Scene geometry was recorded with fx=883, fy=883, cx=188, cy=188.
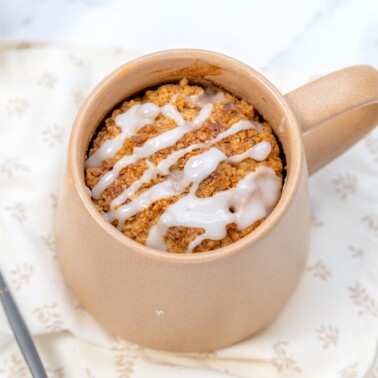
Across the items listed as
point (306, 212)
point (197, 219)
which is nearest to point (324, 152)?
point (306, 212)

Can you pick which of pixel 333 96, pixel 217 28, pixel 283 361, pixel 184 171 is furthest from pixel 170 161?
pixel 217 28

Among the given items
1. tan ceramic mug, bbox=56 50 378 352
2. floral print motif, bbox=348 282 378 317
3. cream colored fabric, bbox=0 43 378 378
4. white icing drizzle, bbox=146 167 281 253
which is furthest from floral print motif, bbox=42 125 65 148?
floral print motif, bbox=348 282 378 317

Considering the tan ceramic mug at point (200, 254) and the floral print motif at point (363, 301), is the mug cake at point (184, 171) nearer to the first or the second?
the tan ceramic mug at point (200, 254)

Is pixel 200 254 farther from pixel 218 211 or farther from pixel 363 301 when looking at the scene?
pixel 363 301

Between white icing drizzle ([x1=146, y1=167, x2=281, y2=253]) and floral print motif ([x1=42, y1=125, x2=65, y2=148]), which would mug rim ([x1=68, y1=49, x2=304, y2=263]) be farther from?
floral print motif ([x1=42, y1=125, x2=65, y2=148])

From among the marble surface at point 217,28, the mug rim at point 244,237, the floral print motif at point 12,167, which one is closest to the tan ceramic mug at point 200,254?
the mug rim at point 244,237

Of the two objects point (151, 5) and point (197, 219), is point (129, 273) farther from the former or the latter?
point (151, 5)
